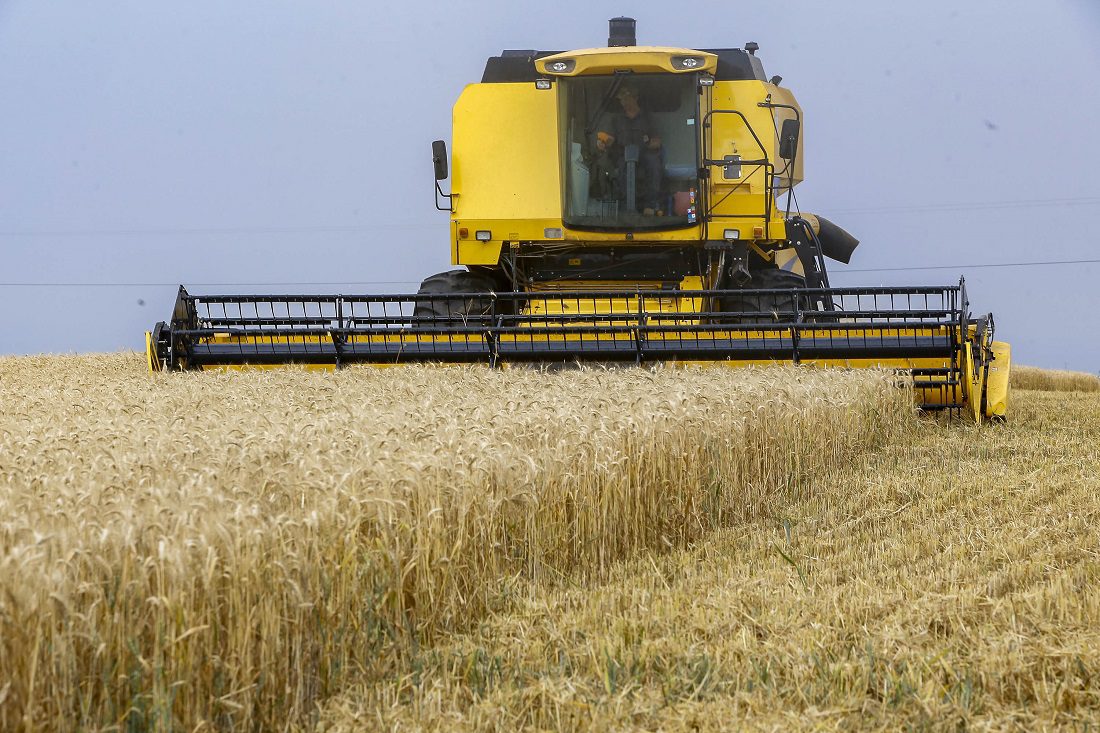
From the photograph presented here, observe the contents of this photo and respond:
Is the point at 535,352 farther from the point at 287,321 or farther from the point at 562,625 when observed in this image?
the point at 562,625

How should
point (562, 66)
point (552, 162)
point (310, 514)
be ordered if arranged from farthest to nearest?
point (552, 162) < point (562, 66) < point (310, 514)

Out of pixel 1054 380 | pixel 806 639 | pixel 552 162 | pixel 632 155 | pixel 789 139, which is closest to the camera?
pixel 806 639

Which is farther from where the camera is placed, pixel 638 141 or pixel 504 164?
pixel 504 164

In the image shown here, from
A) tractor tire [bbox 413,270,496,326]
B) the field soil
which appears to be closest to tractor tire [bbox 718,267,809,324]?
tractor tire [bbox 413,270,496,326]

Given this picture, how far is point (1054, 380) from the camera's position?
1894 centimetres

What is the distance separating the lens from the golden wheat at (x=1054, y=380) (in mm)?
18594

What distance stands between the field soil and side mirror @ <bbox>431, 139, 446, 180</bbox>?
5.25m

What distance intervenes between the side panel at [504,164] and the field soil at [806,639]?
492 cm

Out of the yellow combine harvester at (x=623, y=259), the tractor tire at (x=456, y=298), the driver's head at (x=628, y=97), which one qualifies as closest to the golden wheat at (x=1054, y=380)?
the yellow combine harvester at (x=623, y=259)

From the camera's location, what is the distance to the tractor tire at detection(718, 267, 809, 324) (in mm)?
9656

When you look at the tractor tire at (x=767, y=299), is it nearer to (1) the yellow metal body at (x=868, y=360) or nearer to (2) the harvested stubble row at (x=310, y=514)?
(1) the yellow metal body at (x=868, y=360)

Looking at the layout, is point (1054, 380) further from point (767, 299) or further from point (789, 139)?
point (789, 139)

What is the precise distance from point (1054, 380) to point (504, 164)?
11804 mm

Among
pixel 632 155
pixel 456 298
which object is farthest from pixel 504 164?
pixel 456 298
